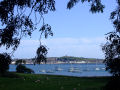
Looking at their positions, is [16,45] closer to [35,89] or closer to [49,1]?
[49,1]

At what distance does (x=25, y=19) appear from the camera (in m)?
7.61

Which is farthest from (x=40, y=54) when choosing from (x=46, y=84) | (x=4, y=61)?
(x=46, y=84)

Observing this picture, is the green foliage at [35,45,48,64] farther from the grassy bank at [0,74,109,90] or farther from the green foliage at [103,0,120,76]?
the grassy bank at [0,74,109,90]

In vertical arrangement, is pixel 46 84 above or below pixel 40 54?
below

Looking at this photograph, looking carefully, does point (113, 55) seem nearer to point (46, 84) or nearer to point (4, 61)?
point (4, 61)

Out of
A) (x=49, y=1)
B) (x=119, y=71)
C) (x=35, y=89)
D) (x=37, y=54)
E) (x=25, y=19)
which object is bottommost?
(x=35, y=89)

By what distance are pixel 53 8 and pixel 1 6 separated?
154cm

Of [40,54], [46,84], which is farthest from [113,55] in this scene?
[46,84]

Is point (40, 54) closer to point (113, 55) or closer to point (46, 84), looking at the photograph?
point (113, 55)

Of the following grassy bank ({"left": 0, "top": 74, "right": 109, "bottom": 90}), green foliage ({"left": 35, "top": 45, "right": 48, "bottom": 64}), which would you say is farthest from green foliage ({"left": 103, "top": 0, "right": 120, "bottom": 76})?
grassy bank ({"left": 0, "top": 74, "right": 109, "bottom": 90})

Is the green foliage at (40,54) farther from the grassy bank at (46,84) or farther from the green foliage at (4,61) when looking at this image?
the grassy bank at (46,84)

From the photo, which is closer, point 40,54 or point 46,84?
point 40,54

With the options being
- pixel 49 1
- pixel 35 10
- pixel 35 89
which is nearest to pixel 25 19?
pixel 35 10

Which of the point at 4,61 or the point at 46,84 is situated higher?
the point at 4,61
